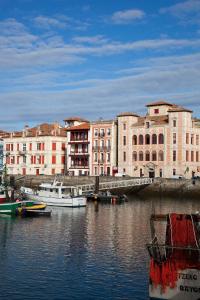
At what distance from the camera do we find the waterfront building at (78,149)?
392 ft

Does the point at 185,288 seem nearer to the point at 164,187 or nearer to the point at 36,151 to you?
the point at 164,187

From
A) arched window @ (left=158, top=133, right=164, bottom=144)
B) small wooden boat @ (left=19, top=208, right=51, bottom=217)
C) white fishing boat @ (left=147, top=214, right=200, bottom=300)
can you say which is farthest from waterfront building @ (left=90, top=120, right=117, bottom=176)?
white fishing boat @ (left=147, top=214, right=200, bottom=300)

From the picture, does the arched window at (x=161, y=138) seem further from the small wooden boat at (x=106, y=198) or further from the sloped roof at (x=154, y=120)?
the small wooden boat at (x=106, y=198)

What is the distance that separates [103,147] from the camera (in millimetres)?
116688

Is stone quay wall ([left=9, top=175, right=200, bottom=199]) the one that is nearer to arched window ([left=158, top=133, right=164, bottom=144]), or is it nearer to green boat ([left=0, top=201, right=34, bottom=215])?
arched window ([left=158, top=133, right=164, bottom=144])

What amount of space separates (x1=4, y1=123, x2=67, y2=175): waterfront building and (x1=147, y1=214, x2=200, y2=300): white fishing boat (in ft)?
325

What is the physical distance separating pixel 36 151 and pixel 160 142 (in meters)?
30.9

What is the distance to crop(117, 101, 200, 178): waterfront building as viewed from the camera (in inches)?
Result: 4166

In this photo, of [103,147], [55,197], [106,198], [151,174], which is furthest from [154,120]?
[55,197]

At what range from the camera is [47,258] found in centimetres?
3591

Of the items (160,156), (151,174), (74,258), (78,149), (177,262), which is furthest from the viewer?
(78,149)

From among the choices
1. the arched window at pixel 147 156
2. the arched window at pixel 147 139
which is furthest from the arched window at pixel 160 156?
the arched window at pixel 147 139

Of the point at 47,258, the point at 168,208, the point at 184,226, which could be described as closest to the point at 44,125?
the point at 168,208

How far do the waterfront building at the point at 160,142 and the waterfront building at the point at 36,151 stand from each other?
16862mm
